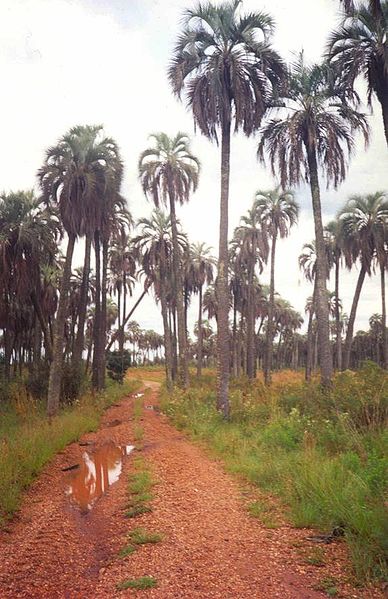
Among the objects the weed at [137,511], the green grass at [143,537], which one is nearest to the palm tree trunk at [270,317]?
the weed at [137,511]

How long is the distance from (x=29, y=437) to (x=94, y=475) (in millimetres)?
2258

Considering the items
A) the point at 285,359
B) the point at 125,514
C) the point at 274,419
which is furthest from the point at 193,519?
the point at 285,359

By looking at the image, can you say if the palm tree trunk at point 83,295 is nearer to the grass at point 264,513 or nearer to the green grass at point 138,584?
the grass at point 264,513

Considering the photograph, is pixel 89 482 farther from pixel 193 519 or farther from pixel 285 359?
pixel 285 359

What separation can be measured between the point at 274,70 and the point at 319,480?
1392 centimetres

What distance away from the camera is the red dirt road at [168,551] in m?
4.03

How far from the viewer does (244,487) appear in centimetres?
734

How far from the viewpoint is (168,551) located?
4.80 m

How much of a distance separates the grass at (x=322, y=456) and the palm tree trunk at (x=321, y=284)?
2.10 meters

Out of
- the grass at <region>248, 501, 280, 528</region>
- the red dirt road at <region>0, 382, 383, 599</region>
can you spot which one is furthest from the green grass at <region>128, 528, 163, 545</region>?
the grass at <region>248, 501, 280, 528</region>

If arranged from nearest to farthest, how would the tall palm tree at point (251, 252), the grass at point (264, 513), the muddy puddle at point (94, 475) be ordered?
the grass at point (264, 513), the muddy puddle at point (94, 475), the tall palm tree at point (251, 252)

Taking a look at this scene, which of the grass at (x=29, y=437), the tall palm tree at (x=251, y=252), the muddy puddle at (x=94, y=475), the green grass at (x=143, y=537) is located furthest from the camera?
the tall palm tree at (x=251, y=252)

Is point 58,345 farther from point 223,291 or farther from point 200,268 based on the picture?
point 200,268

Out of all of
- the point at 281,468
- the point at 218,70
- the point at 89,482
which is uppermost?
the point at 218,70
